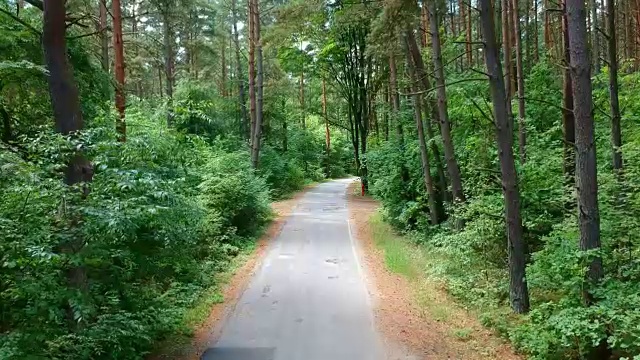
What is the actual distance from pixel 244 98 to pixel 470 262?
24.3 meters

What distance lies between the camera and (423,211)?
15.5m

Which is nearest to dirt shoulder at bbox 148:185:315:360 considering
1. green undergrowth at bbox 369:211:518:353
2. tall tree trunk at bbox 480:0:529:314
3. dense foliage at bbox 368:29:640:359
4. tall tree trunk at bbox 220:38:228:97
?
green undergrowth at bbox 369:211:518:353

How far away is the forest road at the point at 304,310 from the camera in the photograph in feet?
23.0

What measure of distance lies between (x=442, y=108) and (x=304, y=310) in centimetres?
605

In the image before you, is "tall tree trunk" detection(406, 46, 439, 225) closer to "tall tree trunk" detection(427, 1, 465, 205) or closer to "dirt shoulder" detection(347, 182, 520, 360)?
"dirt shoulder" detection(347, 182, 520, 360)

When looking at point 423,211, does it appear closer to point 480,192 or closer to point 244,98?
point 480,192

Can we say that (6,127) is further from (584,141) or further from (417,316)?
(584,141)

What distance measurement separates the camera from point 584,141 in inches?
235

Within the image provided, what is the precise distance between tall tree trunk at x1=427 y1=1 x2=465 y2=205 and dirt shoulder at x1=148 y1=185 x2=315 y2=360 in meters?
5.43

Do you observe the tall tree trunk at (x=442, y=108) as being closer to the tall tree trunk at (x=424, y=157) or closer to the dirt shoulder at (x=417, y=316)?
the tall tree trunk at (x=424, y=157)

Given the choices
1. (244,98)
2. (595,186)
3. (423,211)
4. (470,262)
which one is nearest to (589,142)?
(595,186)

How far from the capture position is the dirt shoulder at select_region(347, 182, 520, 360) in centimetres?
689

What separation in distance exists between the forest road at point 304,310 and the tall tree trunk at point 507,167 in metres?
2.43

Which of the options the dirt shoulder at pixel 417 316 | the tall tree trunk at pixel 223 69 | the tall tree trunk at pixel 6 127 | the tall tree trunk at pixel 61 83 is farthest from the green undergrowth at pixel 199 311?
the tall tree trunk at pixel 223 69
